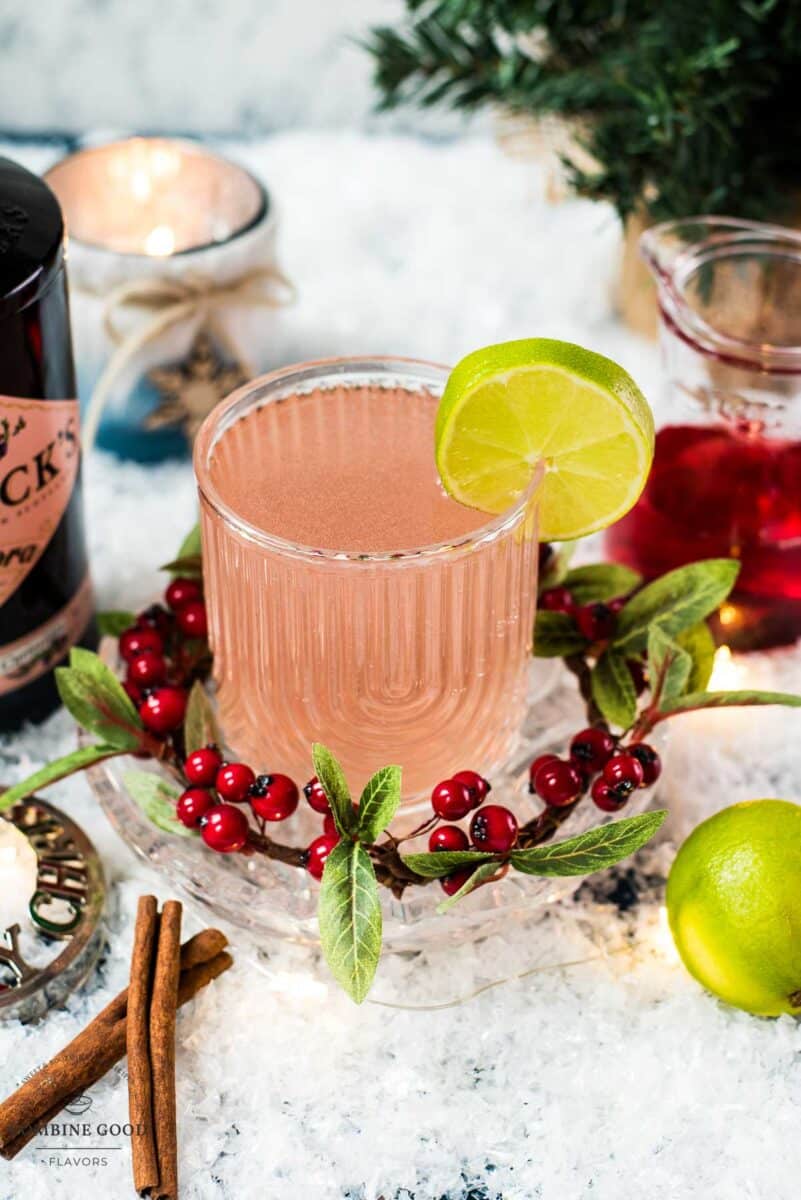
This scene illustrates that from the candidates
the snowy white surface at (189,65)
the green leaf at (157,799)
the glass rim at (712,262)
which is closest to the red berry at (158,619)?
the green leaf at (157,799)

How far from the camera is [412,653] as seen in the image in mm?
663

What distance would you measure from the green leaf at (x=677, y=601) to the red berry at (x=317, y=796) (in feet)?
0.62

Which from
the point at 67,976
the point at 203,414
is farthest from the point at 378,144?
A: the point at 67,976

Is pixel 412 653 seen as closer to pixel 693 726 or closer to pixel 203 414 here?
pixel 693 726

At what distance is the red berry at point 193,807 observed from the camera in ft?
2.15

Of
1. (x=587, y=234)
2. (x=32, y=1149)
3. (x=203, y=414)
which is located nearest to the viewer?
(x=32, y=1149)

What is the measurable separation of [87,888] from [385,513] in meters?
0.23

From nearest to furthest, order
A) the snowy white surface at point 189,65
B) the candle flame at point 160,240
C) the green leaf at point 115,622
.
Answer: the green leaf at point 115,622
the candle flame at point 160,240
the snowy white surface at point 189,65

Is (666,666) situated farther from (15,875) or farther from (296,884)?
(15,875)

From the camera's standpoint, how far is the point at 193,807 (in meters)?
0.66

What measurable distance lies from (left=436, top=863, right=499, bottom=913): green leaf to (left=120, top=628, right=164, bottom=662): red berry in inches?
8.4

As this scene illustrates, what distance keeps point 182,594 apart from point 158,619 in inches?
0.8

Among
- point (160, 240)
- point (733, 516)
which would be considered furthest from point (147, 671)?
point (160, 240)

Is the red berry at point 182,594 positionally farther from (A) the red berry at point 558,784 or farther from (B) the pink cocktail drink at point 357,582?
(A) the red berry at point 558,784
